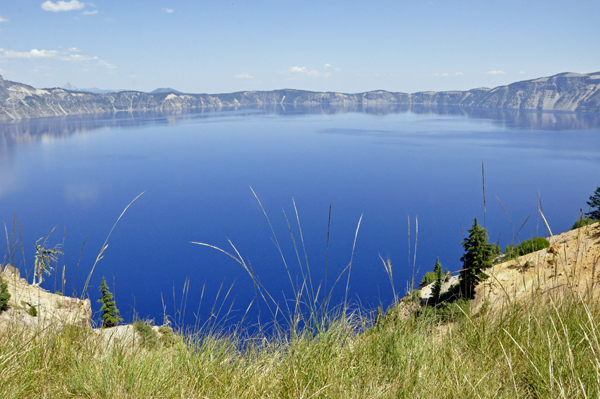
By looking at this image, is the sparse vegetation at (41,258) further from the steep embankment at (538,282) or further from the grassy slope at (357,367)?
the steep embankment at (538,282)

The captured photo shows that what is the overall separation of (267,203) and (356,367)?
6453 cm

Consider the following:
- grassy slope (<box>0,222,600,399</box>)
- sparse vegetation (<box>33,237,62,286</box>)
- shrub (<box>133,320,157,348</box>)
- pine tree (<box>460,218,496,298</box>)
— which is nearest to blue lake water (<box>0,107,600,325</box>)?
pine tree (<box>460,218,496,298</box>)

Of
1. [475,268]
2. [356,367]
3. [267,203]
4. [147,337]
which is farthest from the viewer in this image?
[267,203]

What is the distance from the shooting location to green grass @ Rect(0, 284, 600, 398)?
164cm

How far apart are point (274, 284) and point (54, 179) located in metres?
67.0

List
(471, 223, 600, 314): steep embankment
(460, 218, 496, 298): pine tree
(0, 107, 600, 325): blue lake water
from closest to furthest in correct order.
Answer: (471, 223, 600, 314): steep embankment, (460, 218, 496, 298): pine tree, (0, 107, 600, 325): blue lake water

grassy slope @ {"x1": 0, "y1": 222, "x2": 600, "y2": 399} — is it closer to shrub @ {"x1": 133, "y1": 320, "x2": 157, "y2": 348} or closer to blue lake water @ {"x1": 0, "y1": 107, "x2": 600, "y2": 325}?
shrub @ {"x1": 133, "y1": 320, "x2": 157, "y2": 348}

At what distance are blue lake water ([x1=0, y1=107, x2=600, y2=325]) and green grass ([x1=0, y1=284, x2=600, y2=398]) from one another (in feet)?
57.2

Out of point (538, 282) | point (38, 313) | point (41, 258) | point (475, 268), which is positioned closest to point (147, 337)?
point (38, 313)

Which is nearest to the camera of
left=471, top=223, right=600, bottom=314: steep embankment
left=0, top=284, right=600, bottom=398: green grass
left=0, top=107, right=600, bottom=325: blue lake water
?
left=0, top=284, right=600, bottom=398: green grass

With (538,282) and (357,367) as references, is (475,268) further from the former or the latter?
(357,367)

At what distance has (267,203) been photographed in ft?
217

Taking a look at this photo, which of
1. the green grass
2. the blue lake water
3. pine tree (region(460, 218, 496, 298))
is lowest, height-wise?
the blue lake water

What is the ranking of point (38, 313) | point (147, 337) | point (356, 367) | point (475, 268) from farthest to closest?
point (475, 268) → point (147, 337) → point (38, 313) → point (356, 367)
